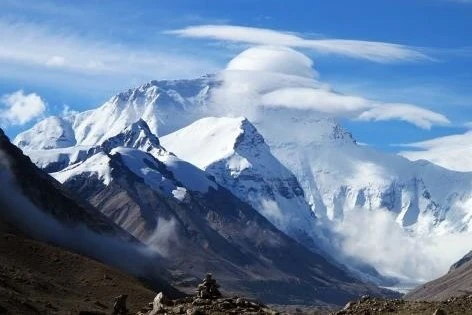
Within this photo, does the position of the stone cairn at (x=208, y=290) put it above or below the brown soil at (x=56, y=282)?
below

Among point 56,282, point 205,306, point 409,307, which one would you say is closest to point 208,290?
point 205,306

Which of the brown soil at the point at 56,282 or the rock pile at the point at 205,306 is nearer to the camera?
the rock pile at the point at 205,306

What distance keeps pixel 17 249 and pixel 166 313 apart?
89053mm

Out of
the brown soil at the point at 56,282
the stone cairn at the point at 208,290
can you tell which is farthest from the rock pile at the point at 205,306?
the brown soil at the point at 56,282

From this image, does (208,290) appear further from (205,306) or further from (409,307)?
(409,307)

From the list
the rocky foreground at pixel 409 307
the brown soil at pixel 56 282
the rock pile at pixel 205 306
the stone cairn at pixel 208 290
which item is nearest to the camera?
the rocky foreground at pixel 409 307

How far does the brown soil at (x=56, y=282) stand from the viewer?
95756 mm

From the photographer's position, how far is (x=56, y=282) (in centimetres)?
12688

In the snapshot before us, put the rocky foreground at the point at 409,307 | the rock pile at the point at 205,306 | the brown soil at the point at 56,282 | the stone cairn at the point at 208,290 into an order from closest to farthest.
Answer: the rocky foreground at the point at 409,307 → the rock pile at the point at 205,306 → the stone cairn at the point at 208,290 → the brown soil at the point at 56,282

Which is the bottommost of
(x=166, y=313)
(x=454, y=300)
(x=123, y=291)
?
(x=166, y=313)

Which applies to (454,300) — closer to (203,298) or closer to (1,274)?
(203,298)

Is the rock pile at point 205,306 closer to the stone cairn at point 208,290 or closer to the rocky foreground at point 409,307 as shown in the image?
the stone cairn at point 208,290

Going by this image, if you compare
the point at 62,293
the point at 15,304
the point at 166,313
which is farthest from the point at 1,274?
the point at 166,313

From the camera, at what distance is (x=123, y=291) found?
5369 inches
